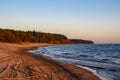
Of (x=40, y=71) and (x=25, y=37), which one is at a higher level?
(x=25, y=37)

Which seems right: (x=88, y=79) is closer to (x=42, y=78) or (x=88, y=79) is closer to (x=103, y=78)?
(x=103, y=78)

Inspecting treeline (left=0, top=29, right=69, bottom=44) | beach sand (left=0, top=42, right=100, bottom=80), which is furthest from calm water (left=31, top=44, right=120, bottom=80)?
treeline (left=0, top=29, right=69, bottom=44)

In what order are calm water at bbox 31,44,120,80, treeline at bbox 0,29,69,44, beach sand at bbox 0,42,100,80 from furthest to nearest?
treeline at bbox 0,29,69,44 → calm water at bbox 31,44,120,80 → beach sand at bbox 0,42,100,80

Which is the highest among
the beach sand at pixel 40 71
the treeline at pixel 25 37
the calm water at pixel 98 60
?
the treeline at pixel 25 37

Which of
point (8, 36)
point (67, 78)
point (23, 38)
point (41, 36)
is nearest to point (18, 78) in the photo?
point (67, 78)

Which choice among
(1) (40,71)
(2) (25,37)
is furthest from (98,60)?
(2) (25,37)

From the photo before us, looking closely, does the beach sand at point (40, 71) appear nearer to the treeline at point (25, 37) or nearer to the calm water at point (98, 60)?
the calm water at point (98, 60)

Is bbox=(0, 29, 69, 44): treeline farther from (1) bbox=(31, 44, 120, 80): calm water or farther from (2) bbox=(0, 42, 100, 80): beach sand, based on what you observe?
(2) bbox=(0, 42, 100, 80): beach sand

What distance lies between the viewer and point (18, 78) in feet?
35.1

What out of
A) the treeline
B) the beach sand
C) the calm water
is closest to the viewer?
the beach sand

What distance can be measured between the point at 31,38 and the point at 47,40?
1410 inches

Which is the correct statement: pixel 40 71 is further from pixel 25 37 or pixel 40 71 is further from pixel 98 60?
pixel 25 37

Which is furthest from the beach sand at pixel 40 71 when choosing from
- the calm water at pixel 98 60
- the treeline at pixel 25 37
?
the treeline at pixel 25 37

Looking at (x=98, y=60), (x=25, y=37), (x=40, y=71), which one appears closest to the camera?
(x=40, y=71)
